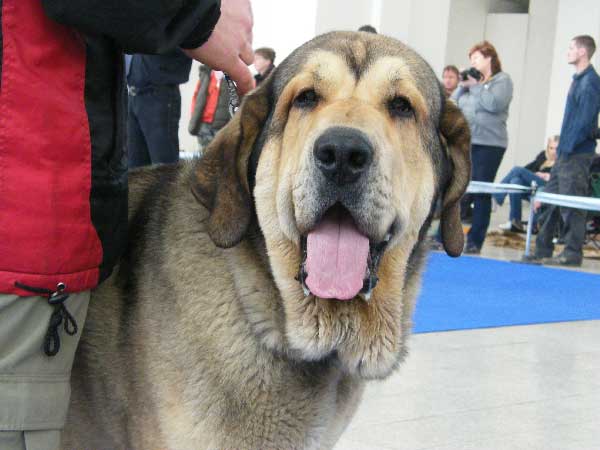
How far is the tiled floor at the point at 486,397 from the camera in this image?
359cm

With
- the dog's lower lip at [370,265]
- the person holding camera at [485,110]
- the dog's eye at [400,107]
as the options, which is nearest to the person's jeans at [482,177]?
the person holding camera at [485,110]

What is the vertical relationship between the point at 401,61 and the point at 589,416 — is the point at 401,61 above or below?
above

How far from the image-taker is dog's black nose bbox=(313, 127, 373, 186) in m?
1.95

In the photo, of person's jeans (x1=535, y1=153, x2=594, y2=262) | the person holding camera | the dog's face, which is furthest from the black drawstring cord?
person's jeans (x1=535, y1=153, x2=594, y2=262)

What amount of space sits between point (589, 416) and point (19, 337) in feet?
10.2

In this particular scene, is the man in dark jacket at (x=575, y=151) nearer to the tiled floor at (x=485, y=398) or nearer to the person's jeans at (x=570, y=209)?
the person's jeans at (x=570, y=209)

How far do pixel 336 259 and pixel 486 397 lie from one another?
2.45 meters

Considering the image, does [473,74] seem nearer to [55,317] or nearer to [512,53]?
[55,317]

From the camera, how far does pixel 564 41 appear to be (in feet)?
60.5

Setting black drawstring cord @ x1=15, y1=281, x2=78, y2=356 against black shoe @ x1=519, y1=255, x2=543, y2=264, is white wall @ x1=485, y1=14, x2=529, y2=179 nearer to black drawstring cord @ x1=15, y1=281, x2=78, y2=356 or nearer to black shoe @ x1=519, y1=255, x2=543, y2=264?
black shoe @ x1=519, y1=255, x2=543, y2=264

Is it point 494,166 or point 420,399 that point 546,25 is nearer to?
point 494,166

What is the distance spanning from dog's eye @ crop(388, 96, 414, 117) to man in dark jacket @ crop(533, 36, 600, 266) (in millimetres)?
8486

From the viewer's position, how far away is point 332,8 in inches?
605

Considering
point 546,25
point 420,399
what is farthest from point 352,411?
point 546,25
